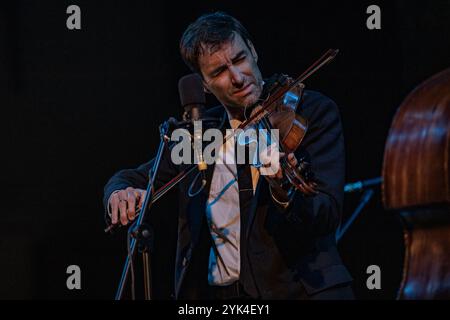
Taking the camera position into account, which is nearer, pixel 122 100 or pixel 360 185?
pixel 360 185

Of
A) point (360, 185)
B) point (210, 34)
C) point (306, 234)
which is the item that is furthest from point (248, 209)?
point (360, 185)

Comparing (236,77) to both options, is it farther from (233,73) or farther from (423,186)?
(423,186)

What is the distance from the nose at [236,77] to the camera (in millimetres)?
2141

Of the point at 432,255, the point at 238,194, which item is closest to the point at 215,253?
the point at 238,194

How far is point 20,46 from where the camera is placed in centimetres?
296

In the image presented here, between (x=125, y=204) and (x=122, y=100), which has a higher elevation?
(x=122, y=100)

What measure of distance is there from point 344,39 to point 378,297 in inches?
39.9

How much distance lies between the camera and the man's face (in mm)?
2141

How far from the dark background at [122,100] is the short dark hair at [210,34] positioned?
598 mm

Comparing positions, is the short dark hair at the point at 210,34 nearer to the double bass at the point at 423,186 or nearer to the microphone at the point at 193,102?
the microphone at the point at 193,102

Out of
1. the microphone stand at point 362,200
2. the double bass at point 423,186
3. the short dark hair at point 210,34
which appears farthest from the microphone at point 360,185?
the double bass at point 423,186

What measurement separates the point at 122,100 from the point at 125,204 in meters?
0.96

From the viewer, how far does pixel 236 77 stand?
7.07ft
